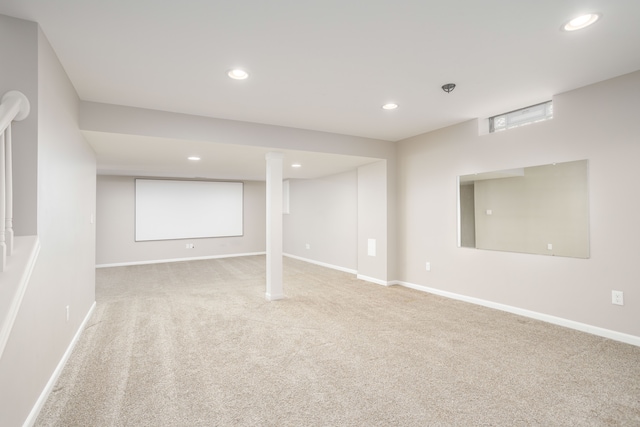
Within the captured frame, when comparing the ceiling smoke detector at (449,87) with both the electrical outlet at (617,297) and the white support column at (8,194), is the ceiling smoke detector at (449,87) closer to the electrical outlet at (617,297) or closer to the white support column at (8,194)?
the electrical outlet at (617,297)

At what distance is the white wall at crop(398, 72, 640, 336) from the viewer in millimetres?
2908

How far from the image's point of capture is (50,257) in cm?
222

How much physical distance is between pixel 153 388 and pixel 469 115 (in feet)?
14.2

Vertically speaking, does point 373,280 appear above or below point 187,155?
below

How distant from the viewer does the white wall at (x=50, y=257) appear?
1700 mm

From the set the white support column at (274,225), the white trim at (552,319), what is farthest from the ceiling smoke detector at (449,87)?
the white trim at (552,319)

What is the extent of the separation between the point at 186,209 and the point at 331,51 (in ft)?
22.6

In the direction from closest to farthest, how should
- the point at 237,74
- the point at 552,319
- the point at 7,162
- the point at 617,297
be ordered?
the point at 7,162 < the point at 237,74 < the point at 617,297 < the point at 552,319

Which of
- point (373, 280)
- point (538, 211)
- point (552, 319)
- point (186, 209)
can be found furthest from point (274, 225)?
point (186, 209)

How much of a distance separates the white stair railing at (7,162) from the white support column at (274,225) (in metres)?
2.84

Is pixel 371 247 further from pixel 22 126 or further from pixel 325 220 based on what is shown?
pixel 22 126

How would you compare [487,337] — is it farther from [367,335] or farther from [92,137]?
[92,137]

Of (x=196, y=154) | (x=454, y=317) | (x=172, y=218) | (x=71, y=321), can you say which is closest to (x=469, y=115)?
(x=454, y=317)

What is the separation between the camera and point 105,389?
2.19 m
